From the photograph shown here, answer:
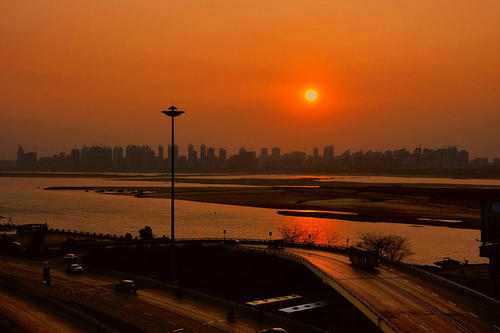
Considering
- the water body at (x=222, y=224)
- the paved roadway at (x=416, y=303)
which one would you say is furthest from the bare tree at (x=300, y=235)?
the paved roadway at (x=416, y=303)

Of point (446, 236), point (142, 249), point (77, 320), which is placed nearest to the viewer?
point (77, 320)

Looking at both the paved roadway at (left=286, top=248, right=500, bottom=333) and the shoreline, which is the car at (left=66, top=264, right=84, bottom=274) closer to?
the paved roadway at (left=286, top=248, right=500, bottom=333)

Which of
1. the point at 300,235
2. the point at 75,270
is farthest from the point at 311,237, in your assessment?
the point at 75,270

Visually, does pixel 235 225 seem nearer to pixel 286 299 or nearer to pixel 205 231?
pixel 205 231

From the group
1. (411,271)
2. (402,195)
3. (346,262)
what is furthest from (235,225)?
(402,195)

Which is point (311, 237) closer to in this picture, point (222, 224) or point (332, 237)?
point (332, 237)

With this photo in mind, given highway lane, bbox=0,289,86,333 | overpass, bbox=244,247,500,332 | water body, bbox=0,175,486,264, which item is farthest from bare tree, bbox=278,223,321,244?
highway lane, bbox=0,289,86,333
